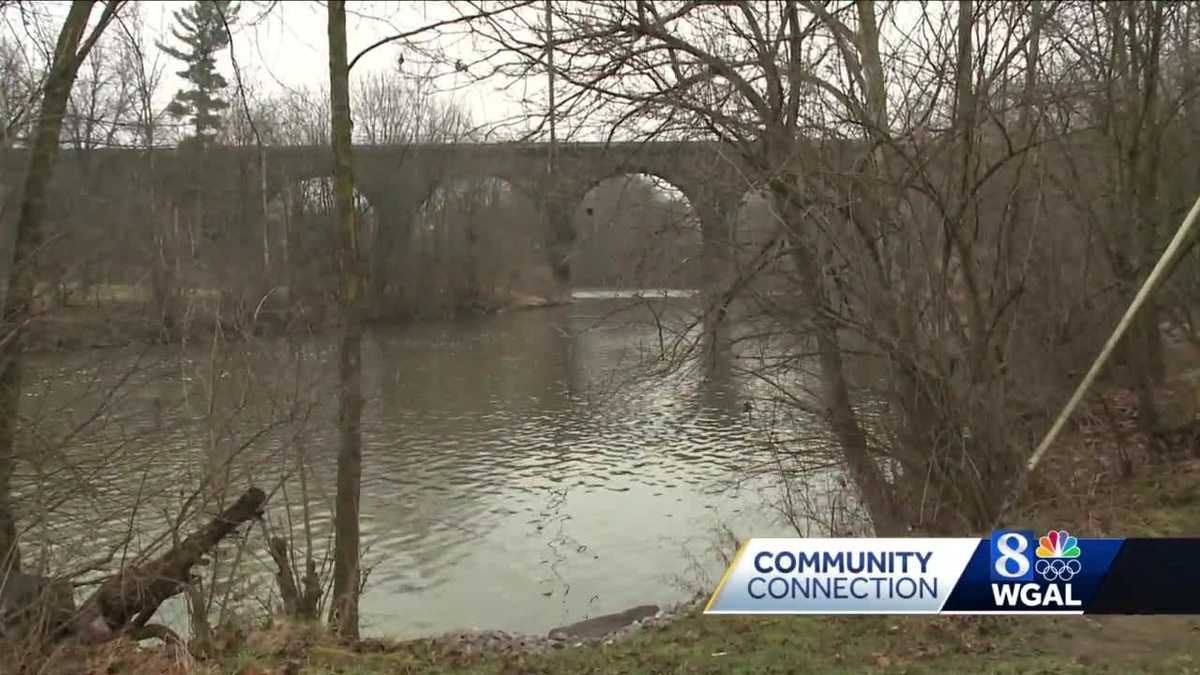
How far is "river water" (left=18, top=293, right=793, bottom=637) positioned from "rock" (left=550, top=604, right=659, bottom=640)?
54 cm

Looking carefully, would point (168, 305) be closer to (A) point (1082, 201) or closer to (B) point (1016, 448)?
(B) point (1016, 448)

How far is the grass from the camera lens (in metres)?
3.90

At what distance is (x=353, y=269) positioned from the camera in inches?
248

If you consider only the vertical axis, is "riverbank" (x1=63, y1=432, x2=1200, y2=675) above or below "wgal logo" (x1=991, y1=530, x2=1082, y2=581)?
below

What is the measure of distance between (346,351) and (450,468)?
609cm

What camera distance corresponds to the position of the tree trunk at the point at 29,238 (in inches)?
195

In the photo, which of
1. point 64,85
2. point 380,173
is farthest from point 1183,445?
point 380,173

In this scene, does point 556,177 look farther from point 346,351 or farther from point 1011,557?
point 1011,557

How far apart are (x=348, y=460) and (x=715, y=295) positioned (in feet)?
8.62

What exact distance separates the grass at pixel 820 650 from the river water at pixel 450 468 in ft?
3.99
